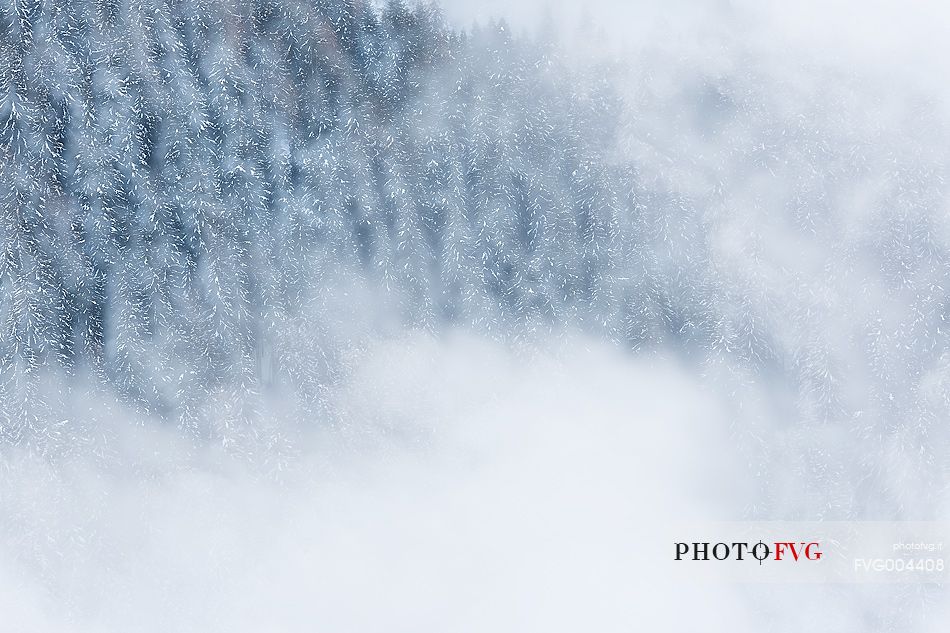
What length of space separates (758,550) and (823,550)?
5.27 feet

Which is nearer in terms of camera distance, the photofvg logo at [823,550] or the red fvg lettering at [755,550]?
the photofvg logo at [823,550]

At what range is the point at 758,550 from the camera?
800 inches

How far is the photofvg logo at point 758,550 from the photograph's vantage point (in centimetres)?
2003

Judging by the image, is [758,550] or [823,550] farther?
[758,550]

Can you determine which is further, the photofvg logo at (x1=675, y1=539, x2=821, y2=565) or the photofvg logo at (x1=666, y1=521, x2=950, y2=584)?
the photofvg logo at (x1=675, y1=539, x2=821, y2=565)

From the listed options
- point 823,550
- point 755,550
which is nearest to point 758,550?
point 755,550

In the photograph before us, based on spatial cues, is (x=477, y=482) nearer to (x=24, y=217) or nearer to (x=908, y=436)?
(x=908, y=436)

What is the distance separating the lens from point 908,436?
19.6 meters

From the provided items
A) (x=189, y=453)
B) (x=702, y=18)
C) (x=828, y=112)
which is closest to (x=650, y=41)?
(x=702, y=18)

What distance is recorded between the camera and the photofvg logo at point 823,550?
64.7 ft

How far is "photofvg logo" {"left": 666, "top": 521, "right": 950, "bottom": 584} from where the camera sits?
64.7ft

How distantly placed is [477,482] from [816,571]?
9.16 m

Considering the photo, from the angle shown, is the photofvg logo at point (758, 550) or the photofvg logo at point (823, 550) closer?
the photofvg logo at point (823, 550)

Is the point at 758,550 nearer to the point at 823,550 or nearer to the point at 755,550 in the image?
the point at 755,550
